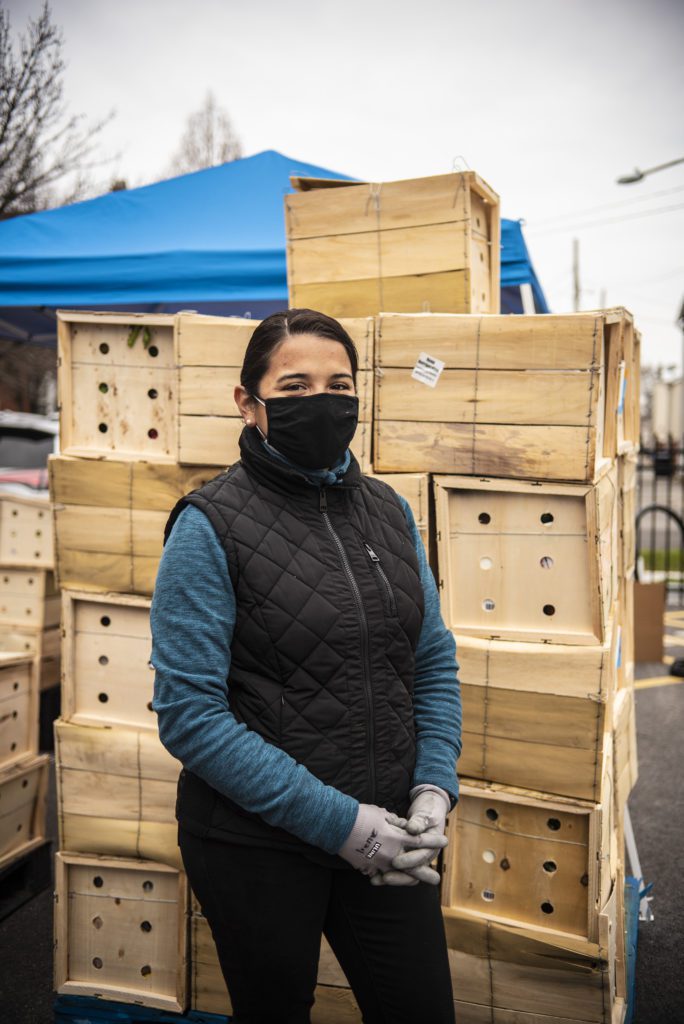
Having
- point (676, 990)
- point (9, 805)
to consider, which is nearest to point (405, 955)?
point (676, 990)

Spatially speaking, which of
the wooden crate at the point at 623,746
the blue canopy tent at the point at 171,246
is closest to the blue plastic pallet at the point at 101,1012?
the wooden crate at the point at 623,746

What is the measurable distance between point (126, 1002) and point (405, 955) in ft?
4.76

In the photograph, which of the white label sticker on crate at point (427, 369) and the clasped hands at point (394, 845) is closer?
the clasped hands at point (394, 845)

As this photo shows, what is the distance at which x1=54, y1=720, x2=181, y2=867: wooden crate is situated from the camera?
99.8 inches

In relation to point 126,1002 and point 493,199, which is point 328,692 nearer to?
point 126,1002

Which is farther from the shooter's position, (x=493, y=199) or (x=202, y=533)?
(x=493, y=199)

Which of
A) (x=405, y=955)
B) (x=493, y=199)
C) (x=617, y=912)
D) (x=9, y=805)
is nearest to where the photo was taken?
(x=405, y=955)

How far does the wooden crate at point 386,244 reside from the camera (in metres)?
2.62

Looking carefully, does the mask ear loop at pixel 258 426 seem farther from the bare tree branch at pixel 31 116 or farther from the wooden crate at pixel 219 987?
the bare tree branch at pixel 31 116

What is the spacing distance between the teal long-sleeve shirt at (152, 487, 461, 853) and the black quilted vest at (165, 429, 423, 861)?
0.13 ft

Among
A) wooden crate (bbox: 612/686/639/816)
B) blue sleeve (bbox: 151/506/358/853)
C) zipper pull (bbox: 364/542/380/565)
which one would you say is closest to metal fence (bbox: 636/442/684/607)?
wooden crate (bbox: 612/686/639/816)

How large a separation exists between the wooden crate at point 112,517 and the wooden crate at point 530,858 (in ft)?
4.25

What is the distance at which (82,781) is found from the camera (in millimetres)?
2609

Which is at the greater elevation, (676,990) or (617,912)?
(617,912)
